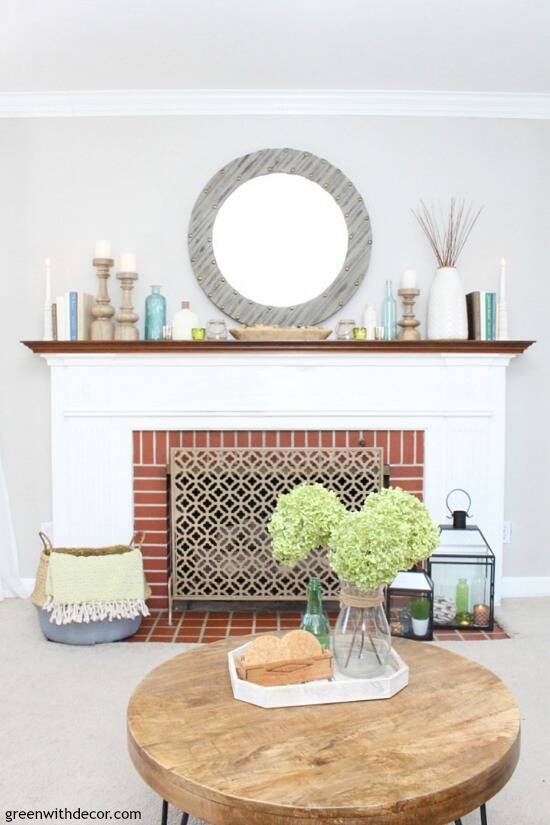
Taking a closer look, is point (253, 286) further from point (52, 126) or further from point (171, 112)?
point (52, 126)

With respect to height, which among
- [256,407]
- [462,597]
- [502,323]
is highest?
[502,323]

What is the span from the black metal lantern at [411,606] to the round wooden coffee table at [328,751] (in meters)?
1.06

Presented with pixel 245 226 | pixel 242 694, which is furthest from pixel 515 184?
pixel 242 694

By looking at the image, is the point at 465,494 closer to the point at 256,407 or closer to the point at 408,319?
the point at 408,319

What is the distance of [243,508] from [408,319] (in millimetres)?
1134

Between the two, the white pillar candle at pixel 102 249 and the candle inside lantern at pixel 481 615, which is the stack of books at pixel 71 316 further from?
the candle inside lantern at pixel 481 615

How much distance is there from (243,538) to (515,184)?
2069mm

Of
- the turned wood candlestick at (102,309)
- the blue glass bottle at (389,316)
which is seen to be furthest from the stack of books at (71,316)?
the blue glass bottle at (389,316)

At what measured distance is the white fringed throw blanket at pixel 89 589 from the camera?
108 inches

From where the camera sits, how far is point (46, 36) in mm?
2678

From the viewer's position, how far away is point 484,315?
320 cm

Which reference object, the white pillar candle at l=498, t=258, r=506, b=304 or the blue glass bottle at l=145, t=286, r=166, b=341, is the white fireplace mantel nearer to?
the blue glass bottle at l=145, t=286, r=166, b=341

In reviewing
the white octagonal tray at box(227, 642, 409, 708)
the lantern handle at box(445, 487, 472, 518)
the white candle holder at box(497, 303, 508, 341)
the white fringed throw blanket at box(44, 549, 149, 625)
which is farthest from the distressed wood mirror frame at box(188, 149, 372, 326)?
the white octagonal tray at box(227, 642, 409, 708)

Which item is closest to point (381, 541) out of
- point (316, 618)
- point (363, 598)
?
point (363, 598)
